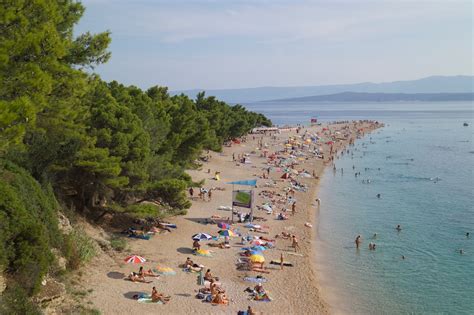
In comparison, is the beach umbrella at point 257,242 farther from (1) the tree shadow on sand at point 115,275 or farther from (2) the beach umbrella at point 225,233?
(1) the tree shadow on sand at point 115,275

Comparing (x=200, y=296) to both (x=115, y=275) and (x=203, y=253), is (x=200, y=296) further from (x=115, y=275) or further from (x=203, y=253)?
(x=203, y=253)

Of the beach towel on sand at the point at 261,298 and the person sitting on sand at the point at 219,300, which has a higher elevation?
the person sitting on sand at the point at 219,300

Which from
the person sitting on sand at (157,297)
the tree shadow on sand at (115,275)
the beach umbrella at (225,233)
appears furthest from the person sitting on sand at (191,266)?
the beach umbrella at (225,233)

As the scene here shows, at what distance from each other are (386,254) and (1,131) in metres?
20.6

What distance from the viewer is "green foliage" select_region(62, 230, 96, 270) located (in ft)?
49.1

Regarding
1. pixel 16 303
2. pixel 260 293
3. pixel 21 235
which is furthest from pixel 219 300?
pixel 16 303

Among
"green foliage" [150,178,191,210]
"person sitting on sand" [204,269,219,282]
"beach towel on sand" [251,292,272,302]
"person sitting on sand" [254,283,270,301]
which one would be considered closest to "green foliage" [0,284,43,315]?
"person sitting on sand" [204,269,219,282]

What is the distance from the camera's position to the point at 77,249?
15.8 m

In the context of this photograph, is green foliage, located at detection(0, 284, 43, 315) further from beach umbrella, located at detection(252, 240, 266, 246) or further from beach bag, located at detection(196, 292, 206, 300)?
beach umbrella, located at detection(252, 240, 266, 246)

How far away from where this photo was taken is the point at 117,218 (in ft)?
73.9

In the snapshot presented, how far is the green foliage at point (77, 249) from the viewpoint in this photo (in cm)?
1495

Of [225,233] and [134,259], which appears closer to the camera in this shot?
[134,259]

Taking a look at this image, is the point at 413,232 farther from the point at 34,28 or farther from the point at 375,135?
the point at 375,135

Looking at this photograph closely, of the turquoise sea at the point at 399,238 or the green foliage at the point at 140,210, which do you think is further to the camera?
the green foliage at the point at 140,210
